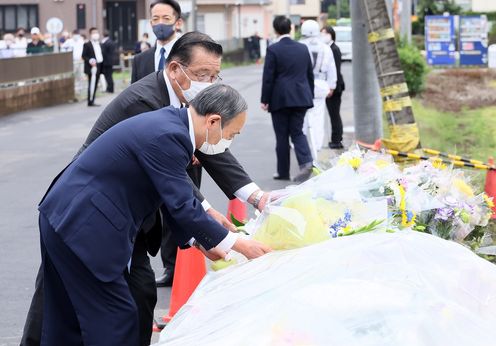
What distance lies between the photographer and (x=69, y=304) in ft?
16.3

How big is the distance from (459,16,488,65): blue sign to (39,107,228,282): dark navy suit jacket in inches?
1456

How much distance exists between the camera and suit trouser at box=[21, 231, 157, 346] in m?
5.43

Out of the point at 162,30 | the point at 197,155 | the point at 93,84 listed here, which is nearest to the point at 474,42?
the point at 93,84

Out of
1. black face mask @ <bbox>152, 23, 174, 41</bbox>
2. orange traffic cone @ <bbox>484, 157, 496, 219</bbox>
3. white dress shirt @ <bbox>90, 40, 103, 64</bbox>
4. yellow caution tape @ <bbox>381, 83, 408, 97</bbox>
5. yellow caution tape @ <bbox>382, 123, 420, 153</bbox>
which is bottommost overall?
orange traffic cone @ <bbox>484, 157, 496, 219</bbox>

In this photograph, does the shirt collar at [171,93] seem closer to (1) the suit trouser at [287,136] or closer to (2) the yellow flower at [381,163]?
(2) the yellow flower at [381,163]

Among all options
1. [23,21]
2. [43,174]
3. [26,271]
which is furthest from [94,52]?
[23,21]

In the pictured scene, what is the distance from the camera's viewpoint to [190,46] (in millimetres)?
5695

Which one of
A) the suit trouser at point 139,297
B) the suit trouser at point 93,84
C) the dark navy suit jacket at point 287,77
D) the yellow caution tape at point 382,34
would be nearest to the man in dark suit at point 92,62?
the suit trouser at point 93,84

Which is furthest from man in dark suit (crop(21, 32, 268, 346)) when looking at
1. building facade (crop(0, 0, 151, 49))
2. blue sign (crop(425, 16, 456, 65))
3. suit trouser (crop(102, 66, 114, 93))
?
building facade (crop(0, 0, 151, 49))

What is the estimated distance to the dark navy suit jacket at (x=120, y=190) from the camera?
4.59 m

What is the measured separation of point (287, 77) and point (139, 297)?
24.5 ft

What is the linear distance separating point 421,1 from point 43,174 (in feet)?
175

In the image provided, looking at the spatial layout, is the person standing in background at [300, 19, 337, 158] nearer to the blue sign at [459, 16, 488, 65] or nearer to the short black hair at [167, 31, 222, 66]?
the short black hair at [167, 31, 222, 66]

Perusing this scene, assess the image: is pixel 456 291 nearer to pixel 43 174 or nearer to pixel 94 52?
pixel 43 174
